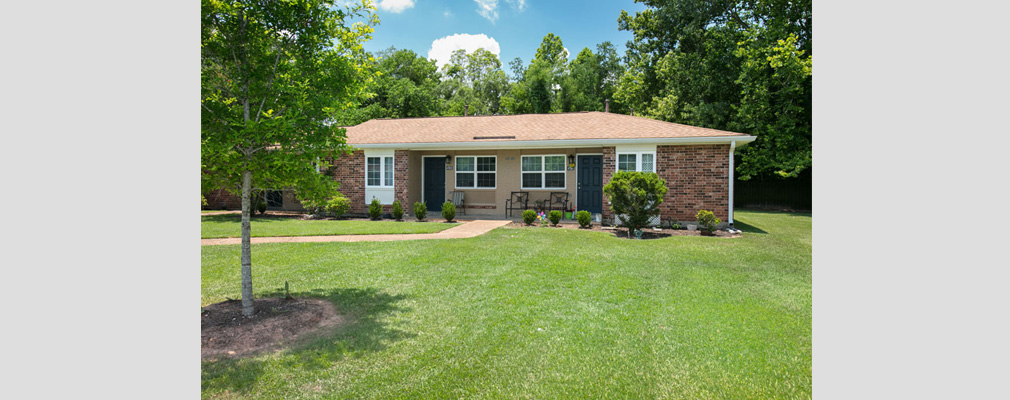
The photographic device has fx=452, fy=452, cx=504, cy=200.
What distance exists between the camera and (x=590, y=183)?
43.3ft

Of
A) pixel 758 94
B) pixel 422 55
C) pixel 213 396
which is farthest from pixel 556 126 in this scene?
pixel 422 55

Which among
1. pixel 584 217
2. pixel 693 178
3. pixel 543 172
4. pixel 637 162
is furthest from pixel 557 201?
pixel 693 178

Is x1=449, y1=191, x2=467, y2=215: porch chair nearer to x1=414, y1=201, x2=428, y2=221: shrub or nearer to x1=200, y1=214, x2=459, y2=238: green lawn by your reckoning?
x1=414, y1=201, x2=428, y2=221: shrub

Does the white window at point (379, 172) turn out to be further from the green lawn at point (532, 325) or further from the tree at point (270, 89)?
the tree at point (270, 89)

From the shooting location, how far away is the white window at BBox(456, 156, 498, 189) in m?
14.4

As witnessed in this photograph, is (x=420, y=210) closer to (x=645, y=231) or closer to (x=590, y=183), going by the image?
(x=590, y=183)

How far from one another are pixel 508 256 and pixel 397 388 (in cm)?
450

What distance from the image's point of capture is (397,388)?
110 inches

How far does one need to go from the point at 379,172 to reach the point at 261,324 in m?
10.8

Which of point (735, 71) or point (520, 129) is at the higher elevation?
point (735, 71)

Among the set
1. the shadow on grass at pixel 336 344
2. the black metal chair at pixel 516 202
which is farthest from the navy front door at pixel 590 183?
the shadow on grass at pixel 336 344

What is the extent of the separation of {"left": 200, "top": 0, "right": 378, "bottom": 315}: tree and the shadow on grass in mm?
939

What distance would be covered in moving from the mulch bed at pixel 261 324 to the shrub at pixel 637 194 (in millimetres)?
6951

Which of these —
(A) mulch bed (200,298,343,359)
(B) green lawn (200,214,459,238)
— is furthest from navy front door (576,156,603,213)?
(A) mulch bed (200,298,343,359)
